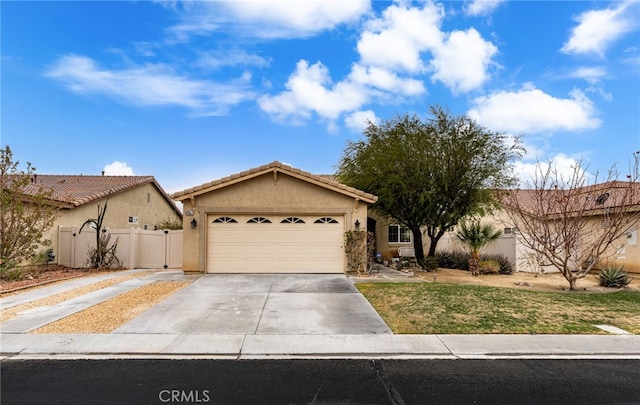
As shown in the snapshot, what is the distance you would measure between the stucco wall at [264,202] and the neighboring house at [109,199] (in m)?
6.98

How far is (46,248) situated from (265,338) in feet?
46.4

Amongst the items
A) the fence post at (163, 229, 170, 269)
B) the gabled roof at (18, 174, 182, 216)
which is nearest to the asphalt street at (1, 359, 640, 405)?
the fence post at (163, 229, 170, 269)

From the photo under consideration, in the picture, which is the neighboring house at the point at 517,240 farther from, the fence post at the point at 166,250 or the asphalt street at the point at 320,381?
the asphalt street at the point at 320,381

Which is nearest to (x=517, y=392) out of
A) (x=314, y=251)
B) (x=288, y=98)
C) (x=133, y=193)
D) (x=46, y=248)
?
(x=314, y=251)

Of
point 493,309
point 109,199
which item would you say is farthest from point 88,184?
point 493,309

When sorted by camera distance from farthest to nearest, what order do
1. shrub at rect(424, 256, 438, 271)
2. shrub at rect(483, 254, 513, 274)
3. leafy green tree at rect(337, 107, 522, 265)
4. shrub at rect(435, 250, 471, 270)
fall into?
shrub at rect(435, 250, 471, 270)
shrub at rect(424, 256, 438, 271)
shrub at rect(483, 254, 513, 274)
leafy green tree at rect(337, 107, 522, 265)

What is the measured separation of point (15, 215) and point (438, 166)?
15.8m

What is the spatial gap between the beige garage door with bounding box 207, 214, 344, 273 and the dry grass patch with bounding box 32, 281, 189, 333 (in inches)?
113

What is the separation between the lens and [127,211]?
2298 cm

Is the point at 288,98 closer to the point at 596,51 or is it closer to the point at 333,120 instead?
the point at 333,120

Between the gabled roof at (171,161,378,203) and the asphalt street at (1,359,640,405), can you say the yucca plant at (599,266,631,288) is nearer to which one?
the gabled roof at (171,161,378,203)

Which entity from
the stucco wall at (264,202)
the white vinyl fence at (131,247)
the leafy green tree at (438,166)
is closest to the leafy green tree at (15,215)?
the white vinyl fence at (131,247)

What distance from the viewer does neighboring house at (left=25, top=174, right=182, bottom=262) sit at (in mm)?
18047

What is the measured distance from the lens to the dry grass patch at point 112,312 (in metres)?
7.61
